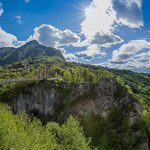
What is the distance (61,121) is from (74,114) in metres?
6.53

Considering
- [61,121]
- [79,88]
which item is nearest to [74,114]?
[61,121]

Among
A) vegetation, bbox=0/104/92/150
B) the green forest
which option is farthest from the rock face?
vegetation, bbox=0/104/92/150

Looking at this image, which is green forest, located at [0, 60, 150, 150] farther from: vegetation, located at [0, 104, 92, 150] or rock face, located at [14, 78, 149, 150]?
rock face, located at [14, 78, 149, 150]

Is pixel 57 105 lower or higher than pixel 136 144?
higher

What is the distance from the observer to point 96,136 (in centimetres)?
3741

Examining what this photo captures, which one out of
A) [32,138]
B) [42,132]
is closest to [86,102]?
[42,132]

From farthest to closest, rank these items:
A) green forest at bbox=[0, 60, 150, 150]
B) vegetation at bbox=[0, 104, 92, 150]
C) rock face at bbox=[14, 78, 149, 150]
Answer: rock face at bbox=[14, 78, 149, 150] → green forest at bbox=[0, 60, 150, 150] → vegetation at bbox=[0, 104, 92, 150]

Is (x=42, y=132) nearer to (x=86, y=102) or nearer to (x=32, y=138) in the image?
(x=32, y=138)

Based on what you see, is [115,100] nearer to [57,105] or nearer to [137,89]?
[57,105]

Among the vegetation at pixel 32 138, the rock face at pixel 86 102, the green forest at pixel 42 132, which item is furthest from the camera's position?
the rock face at pixel 86 102

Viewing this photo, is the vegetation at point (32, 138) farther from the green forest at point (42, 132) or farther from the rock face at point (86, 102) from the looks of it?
the rock face at point (86, 102)

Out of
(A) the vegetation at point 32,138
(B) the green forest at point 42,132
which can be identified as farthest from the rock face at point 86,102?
(A) the vegetation at point 32,138

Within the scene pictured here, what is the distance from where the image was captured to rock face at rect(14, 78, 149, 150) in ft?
112

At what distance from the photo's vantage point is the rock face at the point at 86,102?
34250 mm
